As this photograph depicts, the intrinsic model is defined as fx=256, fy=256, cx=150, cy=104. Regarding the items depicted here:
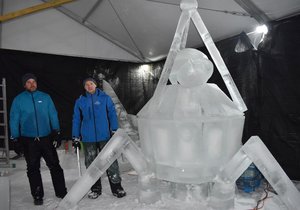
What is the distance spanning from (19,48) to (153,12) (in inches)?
99.9

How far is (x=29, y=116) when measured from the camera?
2.70 metres

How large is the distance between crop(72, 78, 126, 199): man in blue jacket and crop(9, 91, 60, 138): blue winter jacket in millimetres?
347

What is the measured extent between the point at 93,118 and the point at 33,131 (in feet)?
2.06

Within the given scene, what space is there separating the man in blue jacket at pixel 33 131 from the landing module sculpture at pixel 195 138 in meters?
0.97

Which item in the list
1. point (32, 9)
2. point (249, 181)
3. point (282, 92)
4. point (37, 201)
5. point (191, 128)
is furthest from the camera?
point (32, 9)

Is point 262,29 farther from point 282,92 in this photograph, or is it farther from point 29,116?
point 29,116

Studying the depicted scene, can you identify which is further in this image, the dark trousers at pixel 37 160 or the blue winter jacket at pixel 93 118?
the blue winter jacket at pixel 93 118

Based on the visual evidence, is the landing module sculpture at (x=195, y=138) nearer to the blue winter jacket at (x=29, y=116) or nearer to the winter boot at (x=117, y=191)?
the winter boot at (x=117, y=191)

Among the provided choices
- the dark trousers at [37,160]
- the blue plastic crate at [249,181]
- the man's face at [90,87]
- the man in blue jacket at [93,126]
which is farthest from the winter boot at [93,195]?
the blue plastic crate at [249,181]

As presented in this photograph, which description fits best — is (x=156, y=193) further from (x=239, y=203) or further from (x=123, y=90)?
(x=123, y=90)

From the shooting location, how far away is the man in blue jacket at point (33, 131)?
2.67m

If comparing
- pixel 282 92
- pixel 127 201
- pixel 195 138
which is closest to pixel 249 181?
pixel 282 92

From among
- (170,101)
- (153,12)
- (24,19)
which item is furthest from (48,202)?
(24,19)

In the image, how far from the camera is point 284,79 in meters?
3.14
